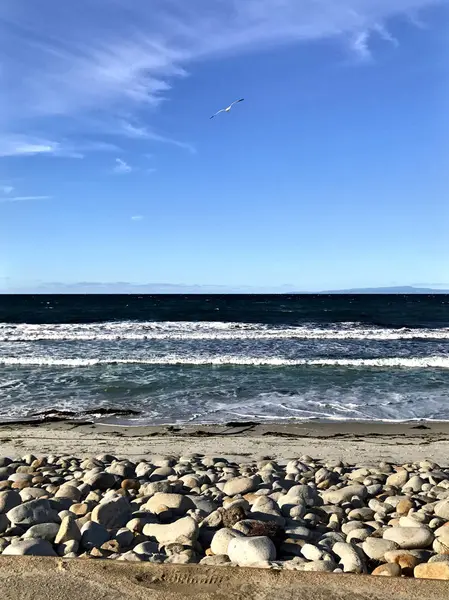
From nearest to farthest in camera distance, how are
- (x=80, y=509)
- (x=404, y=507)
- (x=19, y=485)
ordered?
(x=80, y=509) < (x=404, y=507) < (x=19, y=485)

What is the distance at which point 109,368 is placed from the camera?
14.8m

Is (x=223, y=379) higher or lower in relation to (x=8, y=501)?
lower

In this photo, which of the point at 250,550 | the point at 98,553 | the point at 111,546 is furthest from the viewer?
the point at 111,546

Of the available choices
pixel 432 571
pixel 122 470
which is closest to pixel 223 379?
pixel 122 470

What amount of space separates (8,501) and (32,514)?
43 centimetres

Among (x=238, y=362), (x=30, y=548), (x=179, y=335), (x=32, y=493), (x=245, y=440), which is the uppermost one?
(x=30, y=548)

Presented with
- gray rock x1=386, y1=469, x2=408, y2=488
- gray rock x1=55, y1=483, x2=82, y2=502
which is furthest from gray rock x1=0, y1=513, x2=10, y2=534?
gray rock x1=386, y1=469, x2=408, y2=488

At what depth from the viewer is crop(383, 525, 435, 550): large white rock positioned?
330 centimetres

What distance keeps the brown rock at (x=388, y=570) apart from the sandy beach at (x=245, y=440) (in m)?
3.95

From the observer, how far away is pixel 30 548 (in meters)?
3.04

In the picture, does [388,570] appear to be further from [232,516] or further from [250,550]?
[232,516]

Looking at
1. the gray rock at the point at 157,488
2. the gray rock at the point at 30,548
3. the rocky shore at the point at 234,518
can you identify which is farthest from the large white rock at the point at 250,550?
the gray rock at the point at 157,488

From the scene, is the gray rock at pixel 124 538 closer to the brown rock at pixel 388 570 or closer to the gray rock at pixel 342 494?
the brown rock at pixel 388 570

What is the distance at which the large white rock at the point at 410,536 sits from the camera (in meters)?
3.30
